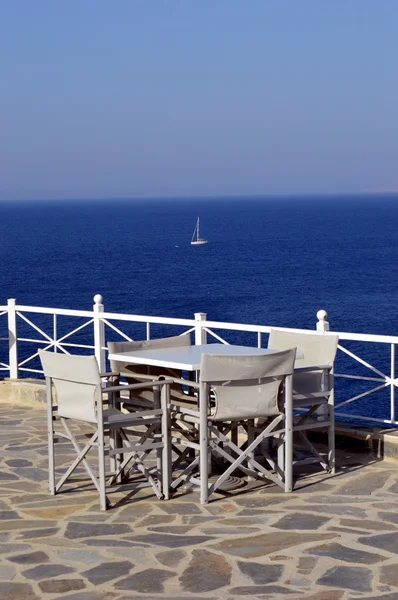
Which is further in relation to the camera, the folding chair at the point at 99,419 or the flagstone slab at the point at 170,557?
the folding chair at the point at 99,419

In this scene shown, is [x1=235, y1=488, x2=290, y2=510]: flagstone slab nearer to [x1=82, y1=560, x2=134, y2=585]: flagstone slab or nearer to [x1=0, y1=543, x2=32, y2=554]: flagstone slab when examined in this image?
[x1=82, y1=560, x2=134, y2=585]: flagstone slab

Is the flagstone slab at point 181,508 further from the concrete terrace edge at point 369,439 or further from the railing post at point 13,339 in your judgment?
the railing post at point 13,339

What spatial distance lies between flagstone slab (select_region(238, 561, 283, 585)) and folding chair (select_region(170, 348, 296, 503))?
1.11 meters

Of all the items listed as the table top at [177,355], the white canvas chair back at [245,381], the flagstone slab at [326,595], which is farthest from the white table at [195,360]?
the flagstone slab at [326,595]

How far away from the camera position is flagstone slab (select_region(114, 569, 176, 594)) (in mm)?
4402

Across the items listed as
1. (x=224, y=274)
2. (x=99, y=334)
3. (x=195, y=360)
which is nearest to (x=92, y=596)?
(x=195, y=360)

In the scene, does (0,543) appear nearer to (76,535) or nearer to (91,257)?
(76,535)

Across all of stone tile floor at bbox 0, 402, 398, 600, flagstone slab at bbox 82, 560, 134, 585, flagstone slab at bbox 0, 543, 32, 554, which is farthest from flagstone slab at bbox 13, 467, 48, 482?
flagstone slab at bbox 82, 560, 134, 585

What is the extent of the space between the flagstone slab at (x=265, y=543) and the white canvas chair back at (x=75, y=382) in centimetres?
118

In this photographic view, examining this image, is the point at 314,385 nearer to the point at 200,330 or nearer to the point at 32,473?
the point at 200,330

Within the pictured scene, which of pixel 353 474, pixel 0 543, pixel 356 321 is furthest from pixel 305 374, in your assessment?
pixel 356 321

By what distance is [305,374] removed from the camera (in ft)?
21.5

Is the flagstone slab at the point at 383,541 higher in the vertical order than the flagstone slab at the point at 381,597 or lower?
lower

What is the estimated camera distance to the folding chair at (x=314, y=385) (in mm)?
6332
